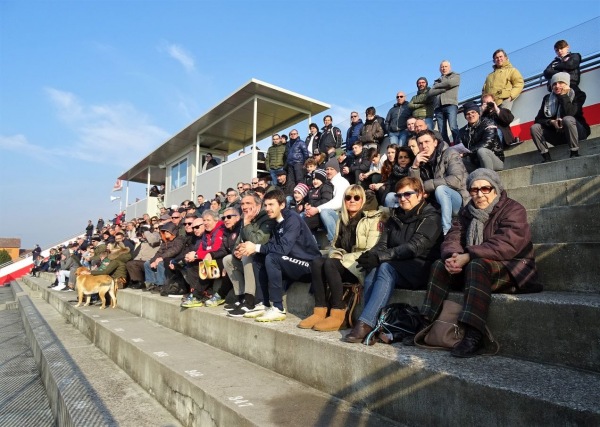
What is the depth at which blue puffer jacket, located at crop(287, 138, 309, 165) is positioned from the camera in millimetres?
9859

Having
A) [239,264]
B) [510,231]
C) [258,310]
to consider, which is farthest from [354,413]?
[239,264]

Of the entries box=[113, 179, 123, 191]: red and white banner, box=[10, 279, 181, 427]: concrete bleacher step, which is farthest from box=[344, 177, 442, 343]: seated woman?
box=[113, 179, 123, 191]: red and white banner

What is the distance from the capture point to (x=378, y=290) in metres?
3.09

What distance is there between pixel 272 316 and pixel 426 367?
1.99 m

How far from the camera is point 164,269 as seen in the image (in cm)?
718

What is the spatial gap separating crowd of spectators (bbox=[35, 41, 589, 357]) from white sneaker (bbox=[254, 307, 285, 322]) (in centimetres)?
2

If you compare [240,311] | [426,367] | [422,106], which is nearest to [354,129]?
[422,106]

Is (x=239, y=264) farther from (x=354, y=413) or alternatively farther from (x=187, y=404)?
Result: (x=354, y=413)

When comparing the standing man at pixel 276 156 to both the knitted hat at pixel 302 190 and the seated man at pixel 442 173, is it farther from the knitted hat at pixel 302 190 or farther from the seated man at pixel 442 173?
the seated man at pixel 442 173

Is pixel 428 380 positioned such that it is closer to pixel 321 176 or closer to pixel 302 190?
pixel 321 176

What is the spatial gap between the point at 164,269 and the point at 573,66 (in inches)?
289

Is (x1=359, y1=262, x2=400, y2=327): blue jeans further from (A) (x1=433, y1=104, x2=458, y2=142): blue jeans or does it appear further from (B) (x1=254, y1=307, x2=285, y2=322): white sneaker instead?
(A) (x1=433, y1=104, x2=458, y2=142): blue jeans

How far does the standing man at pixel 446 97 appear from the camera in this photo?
24.2 ft

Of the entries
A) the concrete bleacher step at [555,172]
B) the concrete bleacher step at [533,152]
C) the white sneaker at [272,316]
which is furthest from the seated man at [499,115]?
the white sneaker at [272,316]
